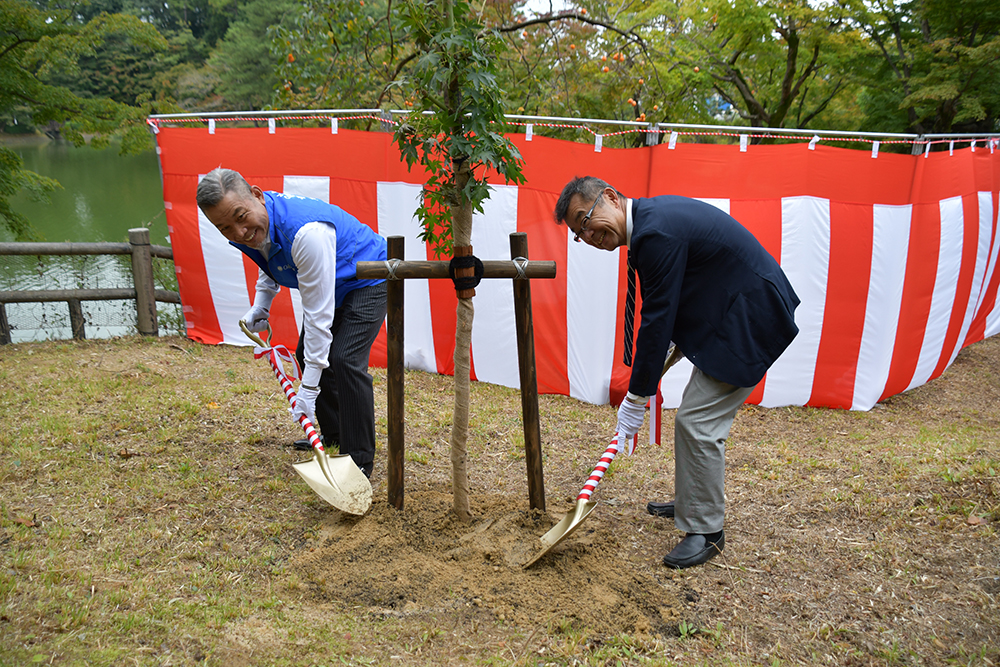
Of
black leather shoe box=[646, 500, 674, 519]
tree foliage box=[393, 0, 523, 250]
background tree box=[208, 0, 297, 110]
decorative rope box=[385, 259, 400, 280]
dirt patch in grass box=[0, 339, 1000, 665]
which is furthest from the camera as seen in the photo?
background tree box=[208, 0, 297, 110]

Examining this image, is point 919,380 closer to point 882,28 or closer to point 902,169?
point 902,169

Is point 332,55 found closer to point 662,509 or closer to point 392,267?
point 392,267

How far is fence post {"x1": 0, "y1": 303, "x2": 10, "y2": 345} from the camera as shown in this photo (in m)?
5.26

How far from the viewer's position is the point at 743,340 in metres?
2.37

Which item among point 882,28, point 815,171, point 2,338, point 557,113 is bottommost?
point 2,338

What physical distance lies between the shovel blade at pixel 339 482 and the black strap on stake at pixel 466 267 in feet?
3.21

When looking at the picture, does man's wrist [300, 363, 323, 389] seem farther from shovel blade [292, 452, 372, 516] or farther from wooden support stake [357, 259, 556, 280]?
wooden support stake [357, 259, 556, 280]

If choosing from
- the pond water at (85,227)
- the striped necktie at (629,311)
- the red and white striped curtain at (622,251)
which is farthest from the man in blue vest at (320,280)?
the pond water at (85,227)

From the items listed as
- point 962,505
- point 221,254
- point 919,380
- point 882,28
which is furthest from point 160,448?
point 882,28

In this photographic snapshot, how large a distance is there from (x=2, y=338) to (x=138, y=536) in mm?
3936

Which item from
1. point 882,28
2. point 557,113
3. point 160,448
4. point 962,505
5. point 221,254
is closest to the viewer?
point 962,505

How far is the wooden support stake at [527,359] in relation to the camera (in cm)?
260

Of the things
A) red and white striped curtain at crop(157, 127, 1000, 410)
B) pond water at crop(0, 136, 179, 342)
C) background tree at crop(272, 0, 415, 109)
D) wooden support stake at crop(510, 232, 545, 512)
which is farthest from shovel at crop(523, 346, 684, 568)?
pond water at crop(0, 136, 179, 342)

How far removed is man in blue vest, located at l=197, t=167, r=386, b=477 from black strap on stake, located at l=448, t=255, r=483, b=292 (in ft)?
1.84
